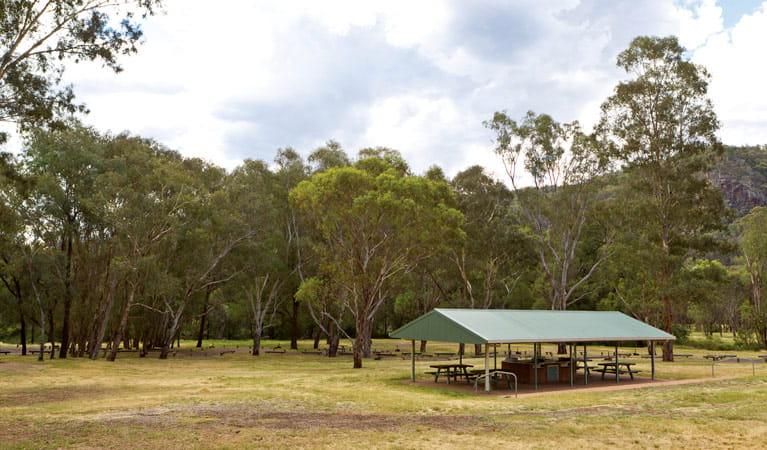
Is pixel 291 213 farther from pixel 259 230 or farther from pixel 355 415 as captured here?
pixel 355 415

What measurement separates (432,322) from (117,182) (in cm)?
2041

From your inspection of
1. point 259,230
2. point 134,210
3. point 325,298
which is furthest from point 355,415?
point 259,230

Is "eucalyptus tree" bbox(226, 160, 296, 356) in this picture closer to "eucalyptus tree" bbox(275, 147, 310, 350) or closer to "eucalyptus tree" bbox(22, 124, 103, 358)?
"eucalyptus tree" bbox(275, 147, 310, 350)

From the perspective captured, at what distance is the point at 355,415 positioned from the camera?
13.7 meters

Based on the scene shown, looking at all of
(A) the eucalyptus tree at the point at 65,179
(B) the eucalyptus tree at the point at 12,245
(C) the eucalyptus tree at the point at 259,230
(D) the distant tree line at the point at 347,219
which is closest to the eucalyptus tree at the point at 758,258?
(D) the distant tree line at the point at 347,219

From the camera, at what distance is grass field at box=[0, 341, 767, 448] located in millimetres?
10461

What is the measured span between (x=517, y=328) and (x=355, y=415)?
8.63 meters

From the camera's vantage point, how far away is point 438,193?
31.3m

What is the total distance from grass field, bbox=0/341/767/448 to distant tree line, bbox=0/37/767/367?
10646mm

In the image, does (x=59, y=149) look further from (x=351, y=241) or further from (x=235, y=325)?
(x=235, y=325)

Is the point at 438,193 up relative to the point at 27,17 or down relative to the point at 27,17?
down

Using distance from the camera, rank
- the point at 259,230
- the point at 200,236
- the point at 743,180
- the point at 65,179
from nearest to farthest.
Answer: the point at 65,179, the point at 200,236, the point at 259,230, the point at 743,180

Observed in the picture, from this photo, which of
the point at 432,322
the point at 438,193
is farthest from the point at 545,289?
the point at 432,322

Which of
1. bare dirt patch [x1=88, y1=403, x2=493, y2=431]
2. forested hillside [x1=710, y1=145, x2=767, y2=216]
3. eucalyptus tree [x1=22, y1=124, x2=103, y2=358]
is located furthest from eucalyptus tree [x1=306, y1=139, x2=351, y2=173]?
forested hillside [x1=710, y1=145, x2=767, y2=216]
